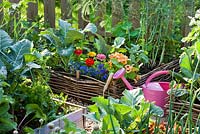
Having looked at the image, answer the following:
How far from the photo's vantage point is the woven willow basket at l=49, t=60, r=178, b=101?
2423mm

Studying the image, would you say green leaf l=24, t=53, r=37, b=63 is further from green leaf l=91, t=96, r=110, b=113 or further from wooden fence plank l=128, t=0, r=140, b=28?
wooden fence plank l=128, t=0, r=140, b=28

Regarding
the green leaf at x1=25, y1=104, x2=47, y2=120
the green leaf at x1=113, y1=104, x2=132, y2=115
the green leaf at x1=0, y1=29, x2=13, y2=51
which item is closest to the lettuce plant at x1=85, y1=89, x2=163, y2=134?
the green leaf at x1=113, y1=104, x2=132, y2=115

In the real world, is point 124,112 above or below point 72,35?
below

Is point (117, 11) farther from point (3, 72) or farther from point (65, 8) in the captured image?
point (3, 72)

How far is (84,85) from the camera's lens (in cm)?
250

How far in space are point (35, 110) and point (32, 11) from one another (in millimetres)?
1760

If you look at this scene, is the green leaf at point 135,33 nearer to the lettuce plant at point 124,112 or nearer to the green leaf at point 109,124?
the lettuce plant at point 124,112

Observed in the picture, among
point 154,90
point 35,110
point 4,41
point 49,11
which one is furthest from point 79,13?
point 35,110

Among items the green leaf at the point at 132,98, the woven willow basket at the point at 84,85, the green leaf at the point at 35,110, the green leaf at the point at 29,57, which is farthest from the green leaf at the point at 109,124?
the woven willow basket at the point at 84,85

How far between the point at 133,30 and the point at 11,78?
1.56 meters

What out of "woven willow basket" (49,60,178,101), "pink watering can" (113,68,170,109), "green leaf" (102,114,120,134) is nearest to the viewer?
"green leaf" (102,114,120,134)

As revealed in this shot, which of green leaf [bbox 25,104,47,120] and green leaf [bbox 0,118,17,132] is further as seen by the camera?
green leaf [bbox 25,104,47,120]

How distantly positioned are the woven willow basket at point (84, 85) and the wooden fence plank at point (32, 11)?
901mm

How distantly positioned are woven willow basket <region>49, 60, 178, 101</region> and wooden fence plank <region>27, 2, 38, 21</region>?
0.90 m
